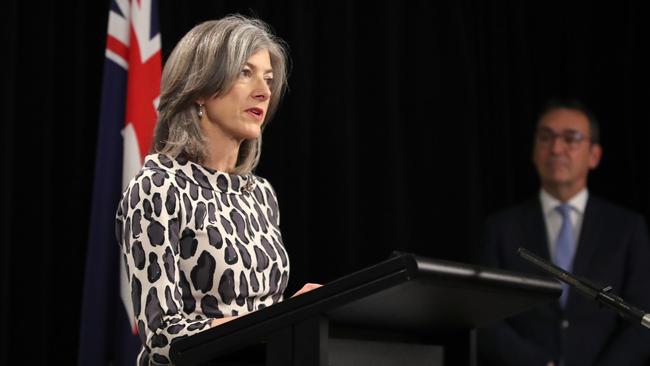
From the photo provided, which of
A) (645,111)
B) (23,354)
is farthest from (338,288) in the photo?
(645,111)

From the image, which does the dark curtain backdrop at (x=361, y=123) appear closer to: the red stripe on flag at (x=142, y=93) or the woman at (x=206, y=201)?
the red stripe on flag at (x=142, y=93)

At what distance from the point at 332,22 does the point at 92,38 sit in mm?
1151

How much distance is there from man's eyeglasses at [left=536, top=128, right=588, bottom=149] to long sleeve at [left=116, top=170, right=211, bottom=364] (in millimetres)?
2887

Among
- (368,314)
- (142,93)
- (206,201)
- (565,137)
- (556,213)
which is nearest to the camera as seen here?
(368,314)

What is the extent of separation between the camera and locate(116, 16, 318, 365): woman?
178cm

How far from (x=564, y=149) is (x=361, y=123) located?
0.90m

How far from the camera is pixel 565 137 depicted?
4.48 m

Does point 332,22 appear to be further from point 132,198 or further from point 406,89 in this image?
point 132,198

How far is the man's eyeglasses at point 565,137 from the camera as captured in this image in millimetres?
4473

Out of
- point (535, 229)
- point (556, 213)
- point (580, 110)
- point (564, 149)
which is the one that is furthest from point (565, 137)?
point (535, 229)

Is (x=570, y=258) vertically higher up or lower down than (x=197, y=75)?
lower down

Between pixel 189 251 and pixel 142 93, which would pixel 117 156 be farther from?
pixel 189 251

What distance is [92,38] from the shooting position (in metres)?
3.73

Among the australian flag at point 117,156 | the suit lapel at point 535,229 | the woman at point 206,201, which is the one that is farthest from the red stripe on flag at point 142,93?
the suit lapel at point 535,229
